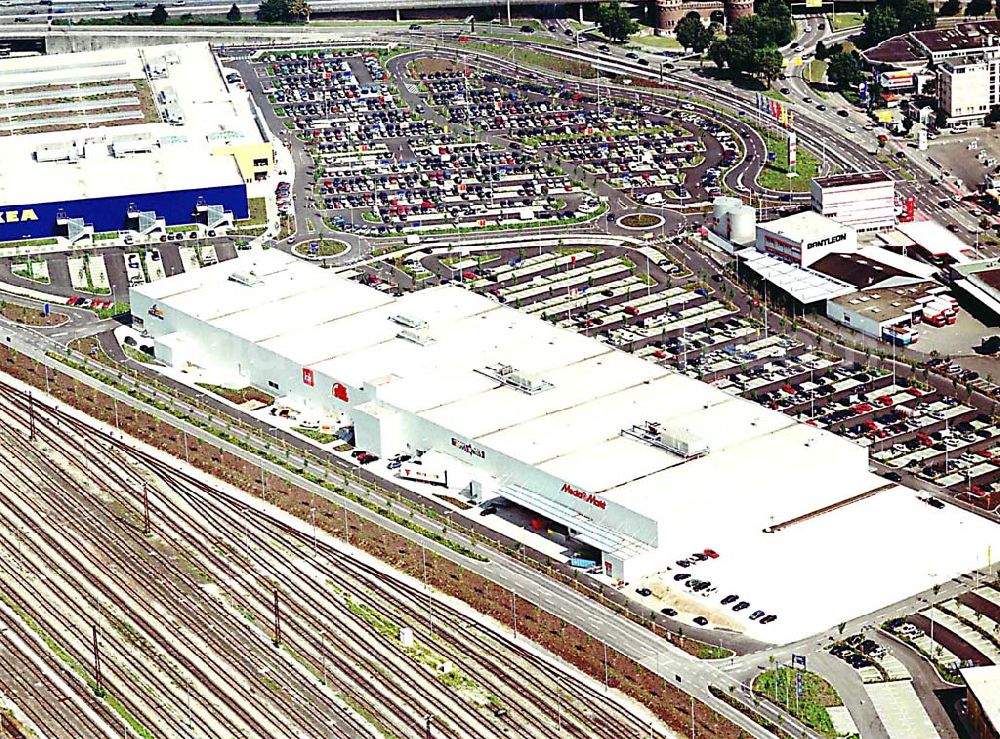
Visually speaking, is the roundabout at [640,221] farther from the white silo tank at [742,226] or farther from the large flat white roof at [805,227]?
the large flat white roof at [805,227]

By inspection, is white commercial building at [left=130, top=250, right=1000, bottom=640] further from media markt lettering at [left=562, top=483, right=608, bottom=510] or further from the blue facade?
the blue facade

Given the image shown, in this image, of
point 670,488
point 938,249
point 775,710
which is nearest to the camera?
point 775,710

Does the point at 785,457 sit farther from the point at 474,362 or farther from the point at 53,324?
the point at 53,324

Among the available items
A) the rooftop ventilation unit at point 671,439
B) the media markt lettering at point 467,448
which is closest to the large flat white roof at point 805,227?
the rooftop ventilation unit at point 671,439

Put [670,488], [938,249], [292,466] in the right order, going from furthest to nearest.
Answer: [938,249]
[292,466]
[670,488]

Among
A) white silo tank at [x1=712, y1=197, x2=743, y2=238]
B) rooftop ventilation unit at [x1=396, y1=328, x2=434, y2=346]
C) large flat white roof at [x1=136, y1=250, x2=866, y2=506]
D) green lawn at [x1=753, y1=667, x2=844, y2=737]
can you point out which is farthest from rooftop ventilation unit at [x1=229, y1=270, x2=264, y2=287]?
green lawn at [x1=753, y1=667, x2=844, y2=737]

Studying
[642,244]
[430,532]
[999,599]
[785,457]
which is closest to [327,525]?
[430,532]

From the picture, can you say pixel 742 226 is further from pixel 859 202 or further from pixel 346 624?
pixel 346 624
